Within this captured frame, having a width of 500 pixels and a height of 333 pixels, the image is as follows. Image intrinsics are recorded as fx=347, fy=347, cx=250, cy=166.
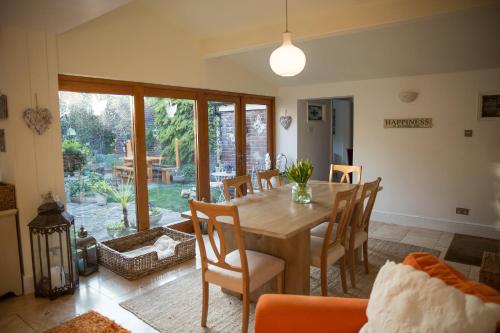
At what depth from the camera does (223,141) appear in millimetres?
5160

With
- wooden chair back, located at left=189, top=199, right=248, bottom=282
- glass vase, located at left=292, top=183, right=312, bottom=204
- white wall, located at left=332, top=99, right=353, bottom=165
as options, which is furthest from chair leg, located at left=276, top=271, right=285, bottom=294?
white wall, located at left=332, top=99, right=353, bottom=165

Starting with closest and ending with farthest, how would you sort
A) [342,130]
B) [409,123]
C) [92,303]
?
[92,303]
[409,123]
[342,130]

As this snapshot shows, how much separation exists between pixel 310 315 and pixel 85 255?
2610mm

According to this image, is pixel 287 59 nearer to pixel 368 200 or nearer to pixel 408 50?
pixel 368 200

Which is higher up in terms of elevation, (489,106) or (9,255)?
(489,106)

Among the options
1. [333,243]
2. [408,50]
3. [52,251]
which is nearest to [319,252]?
[333,243]

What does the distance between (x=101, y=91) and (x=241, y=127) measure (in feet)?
7.54

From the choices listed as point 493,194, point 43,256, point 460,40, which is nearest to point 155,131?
point 43,256

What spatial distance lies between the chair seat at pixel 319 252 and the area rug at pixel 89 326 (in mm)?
1418

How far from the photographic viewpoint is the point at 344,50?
434 centimetres

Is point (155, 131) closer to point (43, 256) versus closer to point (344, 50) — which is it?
point (43, 256)

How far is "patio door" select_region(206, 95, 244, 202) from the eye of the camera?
4926 millimetres

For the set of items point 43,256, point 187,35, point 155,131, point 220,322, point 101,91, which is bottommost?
point 220,322

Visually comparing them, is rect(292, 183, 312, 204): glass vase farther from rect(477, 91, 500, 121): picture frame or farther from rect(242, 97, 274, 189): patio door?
rect(477, 91, 500, 121): picture frame
